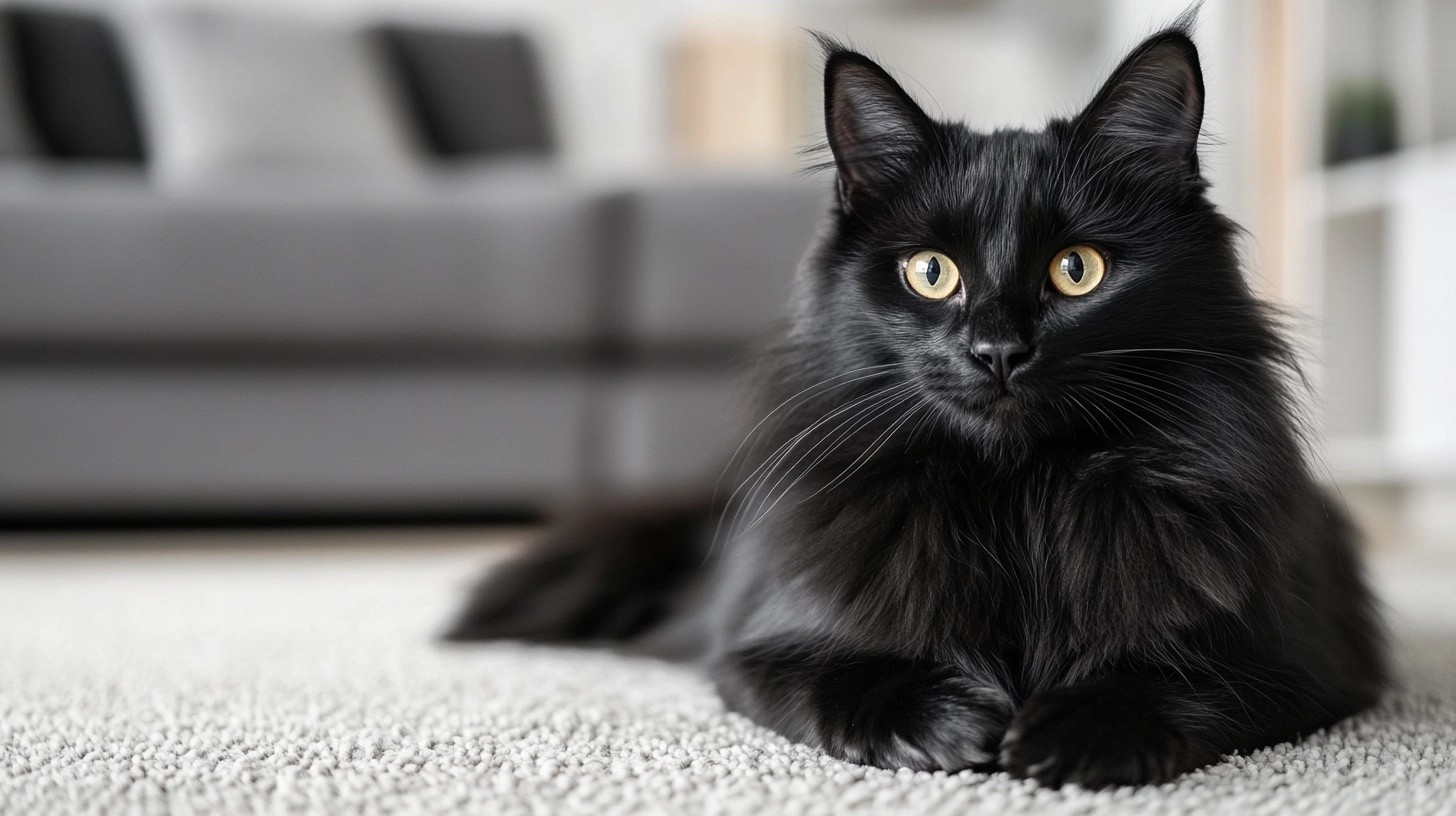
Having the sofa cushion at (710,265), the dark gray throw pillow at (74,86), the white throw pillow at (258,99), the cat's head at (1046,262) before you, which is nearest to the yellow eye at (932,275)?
the cat's head at (1046,262)

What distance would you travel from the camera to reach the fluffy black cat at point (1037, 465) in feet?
2.94

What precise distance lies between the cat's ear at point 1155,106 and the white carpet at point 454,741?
20.2 inches

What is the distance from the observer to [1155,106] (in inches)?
40.1

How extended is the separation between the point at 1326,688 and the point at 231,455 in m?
2.16

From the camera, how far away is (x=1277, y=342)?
99cm

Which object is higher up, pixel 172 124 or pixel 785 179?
pixel 172 124

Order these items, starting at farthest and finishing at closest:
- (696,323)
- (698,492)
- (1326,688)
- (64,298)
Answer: (696,323), (64,298), (698,492), (1326,688)

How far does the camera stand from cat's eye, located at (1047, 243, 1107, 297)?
3.05ft

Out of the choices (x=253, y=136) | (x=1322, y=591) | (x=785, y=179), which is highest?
(x=253, y=136)

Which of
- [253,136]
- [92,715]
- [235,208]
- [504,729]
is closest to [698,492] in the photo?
[504,729]

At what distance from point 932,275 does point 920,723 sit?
1.21ft

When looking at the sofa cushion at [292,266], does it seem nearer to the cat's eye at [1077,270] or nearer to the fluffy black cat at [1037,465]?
the fluffy black cat at [1037,465]

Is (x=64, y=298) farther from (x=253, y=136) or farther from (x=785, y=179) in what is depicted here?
(x=785, y=179)

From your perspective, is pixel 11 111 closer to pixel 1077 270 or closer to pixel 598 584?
pixel 598 584
